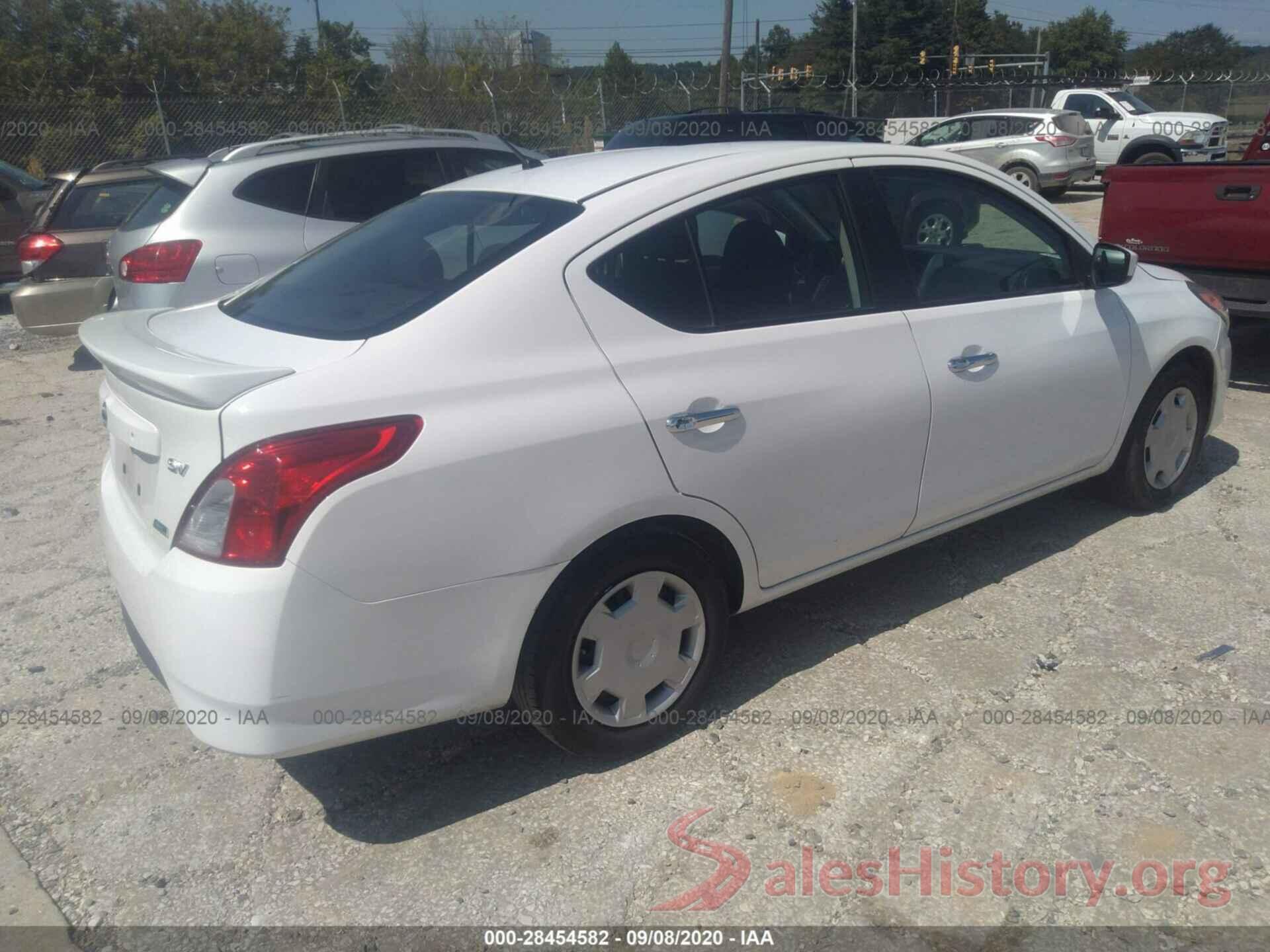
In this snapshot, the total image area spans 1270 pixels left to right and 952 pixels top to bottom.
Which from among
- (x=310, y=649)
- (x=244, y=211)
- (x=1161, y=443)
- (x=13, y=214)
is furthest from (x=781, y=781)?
(x=13, y=214)

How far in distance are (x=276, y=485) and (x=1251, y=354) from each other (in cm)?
750

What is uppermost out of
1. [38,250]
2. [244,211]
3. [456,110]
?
[456,110]

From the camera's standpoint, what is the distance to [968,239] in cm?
417

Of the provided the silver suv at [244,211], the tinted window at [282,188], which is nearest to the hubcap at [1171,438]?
the silver suv at [244,211]

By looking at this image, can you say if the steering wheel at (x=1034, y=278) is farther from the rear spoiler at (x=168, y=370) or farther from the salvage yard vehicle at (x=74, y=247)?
the salvage yard vehicle at (x=74, y=247)

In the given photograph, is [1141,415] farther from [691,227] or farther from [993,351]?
[691,227]

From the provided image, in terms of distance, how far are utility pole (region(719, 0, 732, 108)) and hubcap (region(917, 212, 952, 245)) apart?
2399cm

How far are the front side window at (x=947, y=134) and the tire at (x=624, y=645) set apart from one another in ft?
58.6

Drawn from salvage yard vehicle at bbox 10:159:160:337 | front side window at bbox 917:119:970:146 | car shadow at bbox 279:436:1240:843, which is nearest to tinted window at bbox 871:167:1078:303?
car shadow at bbox 279:436:1240:843

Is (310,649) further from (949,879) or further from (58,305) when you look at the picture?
(58,305)

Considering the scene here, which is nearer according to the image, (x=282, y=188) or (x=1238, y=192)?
(x=1238, y=192)

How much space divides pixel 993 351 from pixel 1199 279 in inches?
138

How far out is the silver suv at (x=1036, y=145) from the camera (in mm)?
17734

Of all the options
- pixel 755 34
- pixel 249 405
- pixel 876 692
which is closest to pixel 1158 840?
pixel 876 692
